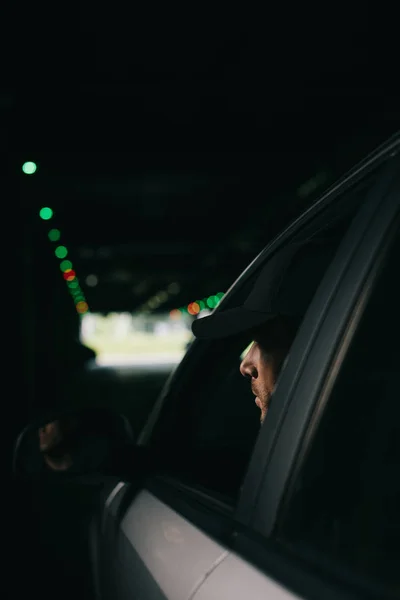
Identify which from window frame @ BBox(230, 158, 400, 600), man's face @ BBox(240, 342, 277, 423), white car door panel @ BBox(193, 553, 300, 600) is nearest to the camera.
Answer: white car door panel @ BBox(193, 553, 300, 600)

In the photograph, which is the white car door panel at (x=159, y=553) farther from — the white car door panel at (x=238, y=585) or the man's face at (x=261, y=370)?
the man's face at (x=261, y=370)

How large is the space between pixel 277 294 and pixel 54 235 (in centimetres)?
3279

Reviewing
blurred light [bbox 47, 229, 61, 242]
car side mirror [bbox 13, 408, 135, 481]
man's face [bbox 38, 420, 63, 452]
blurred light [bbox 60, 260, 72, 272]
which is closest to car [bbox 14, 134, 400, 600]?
car side mirror [bbox 13, 408, 135, 481]

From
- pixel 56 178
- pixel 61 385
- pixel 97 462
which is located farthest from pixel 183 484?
pixel 61 385

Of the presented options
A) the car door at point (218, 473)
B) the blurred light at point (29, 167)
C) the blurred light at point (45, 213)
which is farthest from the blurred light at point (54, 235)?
the car door at point (218, 473)

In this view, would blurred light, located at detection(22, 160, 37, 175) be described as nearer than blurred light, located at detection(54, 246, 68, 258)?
Yes

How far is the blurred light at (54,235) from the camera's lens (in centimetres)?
3347

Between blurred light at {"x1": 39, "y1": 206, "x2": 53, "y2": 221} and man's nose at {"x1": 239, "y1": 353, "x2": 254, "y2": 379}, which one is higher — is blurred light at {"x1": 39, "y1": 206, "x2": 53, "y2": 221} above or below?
above

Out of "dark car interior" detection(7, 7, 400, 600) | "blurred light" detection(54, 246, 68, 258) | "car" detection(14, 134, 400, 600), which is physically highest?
"blurred light" detection(54, 246, 68, 258)

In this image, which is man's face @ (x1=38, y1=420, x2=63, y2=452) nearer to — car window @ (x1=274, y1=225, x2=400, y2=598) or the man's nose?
the man's nose

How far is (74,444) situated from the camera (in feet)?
9.12

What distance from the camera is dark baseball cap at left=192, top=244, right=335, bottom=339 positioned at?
7.08 ft

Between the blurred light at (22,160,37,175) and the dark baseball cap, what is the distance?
1739cm

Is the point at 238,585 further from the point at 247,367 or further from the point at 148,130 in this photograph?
the point at 148,130
